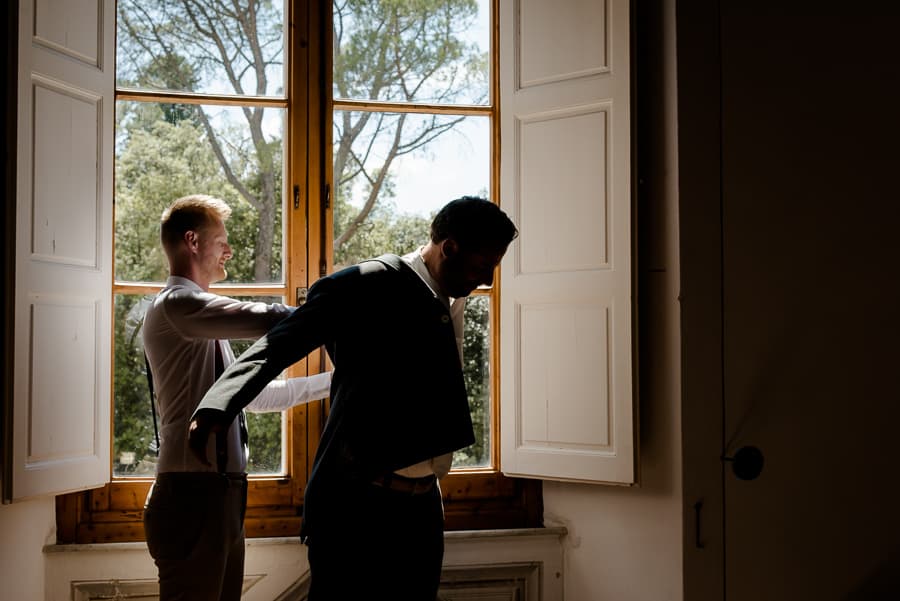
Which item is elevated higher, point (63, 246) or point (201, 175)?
point (201, 175)

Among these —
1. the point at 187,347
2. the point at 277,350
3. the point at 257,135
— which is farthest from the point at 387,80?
the point at 277,350

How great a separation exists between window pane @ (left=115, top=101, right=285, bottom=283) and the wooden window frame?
5 centimetres

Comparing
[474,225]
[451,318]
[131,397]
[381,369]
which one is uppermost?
[474,225]

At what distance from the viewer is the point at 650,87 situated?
8.68 ft

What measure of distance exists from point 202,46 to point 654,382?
1.96m

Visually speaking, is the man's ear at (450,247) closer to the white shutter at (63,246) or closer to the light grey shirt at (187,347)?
the light grey shirt at (187,347)

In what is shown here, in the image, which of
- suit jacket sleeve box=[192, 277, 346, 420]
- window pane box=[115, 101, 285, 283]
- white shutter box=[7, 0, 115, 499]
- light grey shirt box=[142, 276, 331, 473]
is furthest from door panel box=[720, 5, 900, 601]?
white shutter box=[7, 0, 115, 499]

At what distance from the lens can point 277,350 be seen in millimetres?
1610

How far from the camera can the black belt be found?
67.5 inches

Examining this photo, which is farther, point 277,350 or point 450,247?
point 450,247

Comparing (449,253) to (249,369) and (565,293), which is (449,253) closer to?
(249,369)

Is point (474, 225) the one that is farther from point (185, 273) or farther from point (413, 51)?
point (413, 51)

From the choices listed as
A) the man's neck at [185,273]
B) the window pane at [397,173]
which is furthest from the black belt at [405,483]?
the window pane at [397,173]

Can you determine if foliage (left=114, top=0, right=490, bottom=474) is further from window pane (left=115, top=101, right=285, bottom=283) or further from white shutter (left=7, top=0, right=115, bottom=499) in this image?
white shutter (left=7, top=0, right=115, bottom=499)
